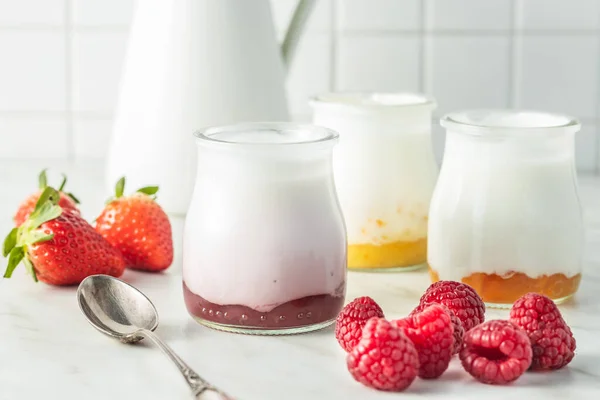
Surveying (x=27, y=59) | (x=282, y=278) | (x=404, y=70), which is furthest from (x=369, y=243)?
(x=27, y=59)

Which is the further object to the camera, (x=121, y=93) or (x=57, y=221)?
(x=121, y=93)

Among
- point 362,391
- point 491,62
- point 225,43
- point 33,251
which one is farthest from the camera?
point 491,62

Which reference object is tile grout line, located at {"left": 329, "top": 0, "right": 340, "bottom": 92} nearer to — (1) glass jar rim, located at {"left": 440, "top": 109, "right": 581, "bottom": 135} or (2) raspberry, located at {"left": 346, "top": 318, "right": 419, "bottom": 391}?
(1) glass jar rim, located at {"left": 440, "top": 109, "right": 581, "bottom": 135}

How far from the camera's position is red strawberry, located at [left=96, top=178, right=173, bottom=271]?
0.97 meters

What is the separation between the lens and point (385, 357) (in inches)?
25.8

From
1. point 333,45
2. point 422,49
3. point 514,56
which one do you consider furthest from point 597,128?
point 333,45

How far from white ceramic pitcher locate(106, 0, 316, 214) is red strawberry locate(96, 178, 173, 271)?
18 cm

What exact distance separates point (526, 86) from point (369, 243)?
58 cm

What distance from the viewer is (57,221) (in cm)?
90

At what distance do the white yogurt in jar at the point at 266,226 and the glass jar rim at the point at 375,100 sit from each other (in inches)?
6.5

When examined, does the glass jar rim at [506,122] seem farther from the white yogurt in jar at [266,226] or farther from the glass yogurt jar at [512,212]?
the white yogurt in jar at [266,226]

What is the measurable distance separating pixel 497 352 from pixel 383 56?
0.82 meters

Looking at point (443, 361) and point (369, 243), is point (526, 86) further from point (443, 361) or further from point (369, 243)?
point (443, 361)

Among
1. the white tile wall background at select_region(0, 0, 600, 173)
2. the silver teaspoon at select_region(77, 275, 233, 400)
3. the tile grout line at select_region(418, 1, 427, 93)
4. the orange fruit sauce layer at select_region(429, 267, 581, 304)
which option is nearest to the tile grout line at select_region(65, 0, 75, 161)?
the white tile wall background at select_region(0, 0, 600, 173)
